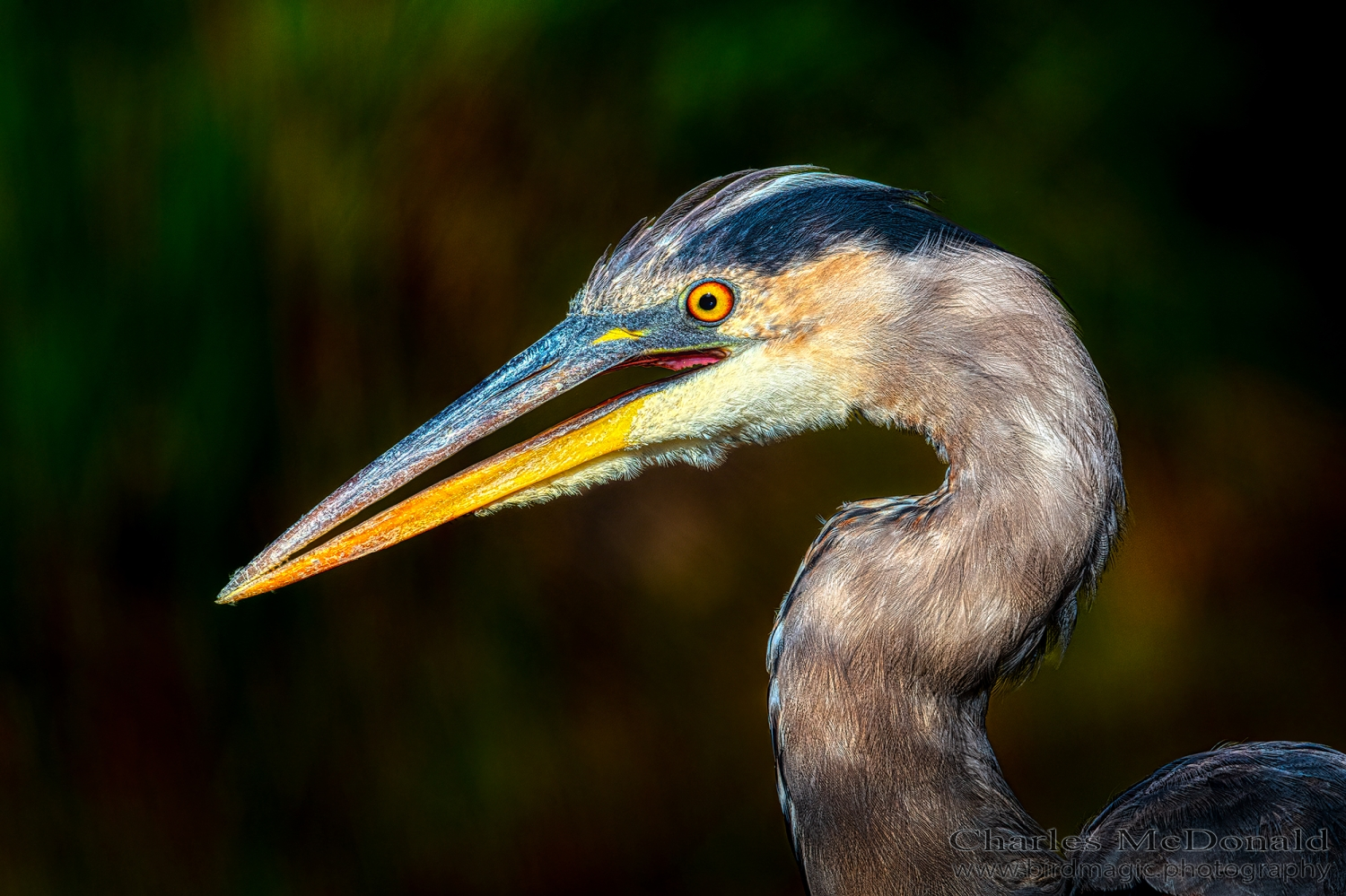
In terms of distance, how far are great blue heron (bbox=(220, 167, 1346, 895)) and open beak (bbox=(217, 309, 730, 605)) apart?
0.01m

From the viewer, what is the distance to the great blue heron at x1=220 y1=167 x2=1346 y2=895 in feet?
2.70

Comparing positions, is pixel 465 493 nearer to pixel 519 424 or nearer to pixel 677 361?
pixel 677 361

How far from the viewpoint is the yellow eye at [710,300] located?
36.4 inches

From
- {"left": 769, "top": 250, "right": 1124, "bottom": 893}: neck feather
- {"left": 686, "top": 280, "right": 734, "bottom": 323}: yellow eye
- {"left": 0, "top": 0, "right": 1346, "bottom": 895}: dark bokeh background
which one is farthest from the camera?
{"left": 0, "top": 0, "right": 1346, "bottom": 895}: dark bokeh background

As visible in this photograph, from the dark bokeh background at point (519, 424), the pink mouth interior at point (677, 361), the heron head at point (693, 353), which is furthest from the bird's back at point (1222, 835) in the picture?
the dark bokeh background at point (519, 424)

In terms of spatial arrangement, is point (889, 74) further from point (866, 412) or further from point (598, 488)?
point (866, 412)

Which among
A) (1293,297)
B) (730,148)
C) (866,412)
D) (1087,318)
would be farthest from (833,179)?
(1293,297)

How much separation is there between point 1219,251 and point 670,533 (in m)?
1.35

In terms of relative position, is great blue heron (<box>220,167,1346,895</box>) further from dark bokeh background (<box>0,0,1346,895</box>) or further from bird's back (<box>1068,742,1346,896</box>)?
dark bokeh background (<box>0,0,1346,895</box>)

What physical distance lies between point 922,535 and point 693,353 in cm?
30

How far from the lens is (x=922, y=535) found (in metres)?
0.84

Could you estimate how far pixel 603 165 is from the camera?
205 cm

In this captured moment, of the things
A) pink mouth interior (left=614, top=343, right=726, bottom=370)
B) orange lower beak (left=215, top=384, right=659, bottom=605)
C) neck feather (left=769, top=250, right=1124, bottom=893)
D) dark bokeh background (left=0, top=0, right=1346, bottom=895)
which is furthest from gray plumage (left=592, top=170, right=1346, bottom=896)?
dark bokeh background (left=0, top=0, right=1346, bottom=895)

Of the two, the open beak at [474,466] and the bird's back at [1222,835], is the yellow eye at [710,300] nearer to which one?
the open beak at [474,466]
